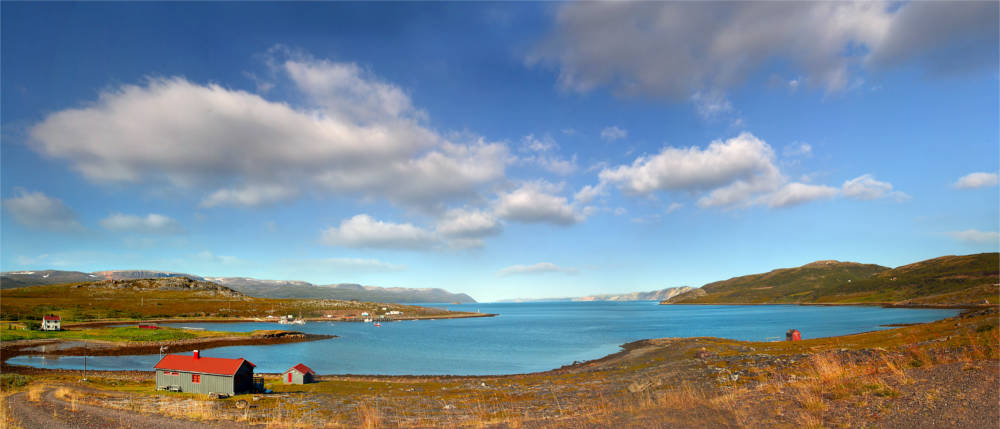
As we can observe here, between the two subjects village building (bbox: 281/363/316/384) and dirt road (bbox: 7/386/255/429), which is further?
village building (bbox: 281/363/316/384)

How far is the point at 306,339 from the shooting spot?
4454 inches

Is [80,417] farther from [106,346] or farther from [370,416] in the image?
[106,346]

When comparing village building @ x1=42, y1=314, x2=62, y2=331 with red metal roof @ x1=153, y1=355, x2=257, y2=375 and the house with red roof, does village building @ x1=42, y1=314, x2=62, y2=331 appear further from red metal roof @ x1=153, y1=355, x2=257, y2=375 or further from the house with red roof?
red metal roof @ x1=153, y1=355, x2=257, y2=375

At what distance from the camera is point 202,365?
1670 inches

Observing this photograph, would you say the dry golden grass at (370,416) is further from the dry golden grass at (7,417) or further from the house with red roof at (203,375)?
the dry golden grass at (7,417)

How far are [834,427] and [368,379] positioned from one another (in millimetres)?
52098

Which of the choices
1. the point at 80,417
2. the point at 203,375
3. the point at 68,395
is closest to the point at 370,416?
the point at 80,417

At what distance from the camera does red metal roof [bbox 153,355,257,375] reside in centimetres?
4153

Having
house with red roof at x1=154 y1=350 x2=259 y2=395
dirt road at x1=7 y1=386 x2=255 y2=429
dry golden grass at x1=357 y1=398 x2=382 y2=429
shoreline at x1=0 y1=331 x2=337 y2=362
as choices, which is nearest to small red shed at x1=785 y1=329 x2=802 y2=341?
dry golden grass at x1=357 y1=398 x2=382 y2=429

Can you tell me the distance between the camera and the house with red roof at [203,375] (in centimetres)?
4116

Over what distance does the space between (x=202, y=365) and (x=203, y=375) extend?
3.65 feet

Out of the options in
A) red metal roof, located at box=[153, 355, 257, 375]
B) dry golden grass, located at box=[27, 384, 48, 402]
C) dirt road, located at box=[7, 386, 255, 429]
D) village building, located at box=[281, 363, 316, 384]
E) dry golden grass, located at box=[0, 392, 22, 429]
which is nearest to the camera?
dry golden grass, located at box=[0, 392, 22, 429]

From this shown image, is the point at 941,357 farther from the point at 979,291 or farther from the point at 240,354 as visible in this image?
the point at 979,291

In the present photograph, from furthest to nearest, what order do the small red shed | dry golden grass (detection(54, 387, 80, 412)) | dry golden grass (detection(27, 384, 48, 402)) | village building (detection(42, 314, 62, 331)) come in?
village building (detection(42, 314, 62, 331)), the small red shed, dry golden grass (detection(27, 384, 48, 402)), dry golden grass (detection(54, 387, 80, 412))
